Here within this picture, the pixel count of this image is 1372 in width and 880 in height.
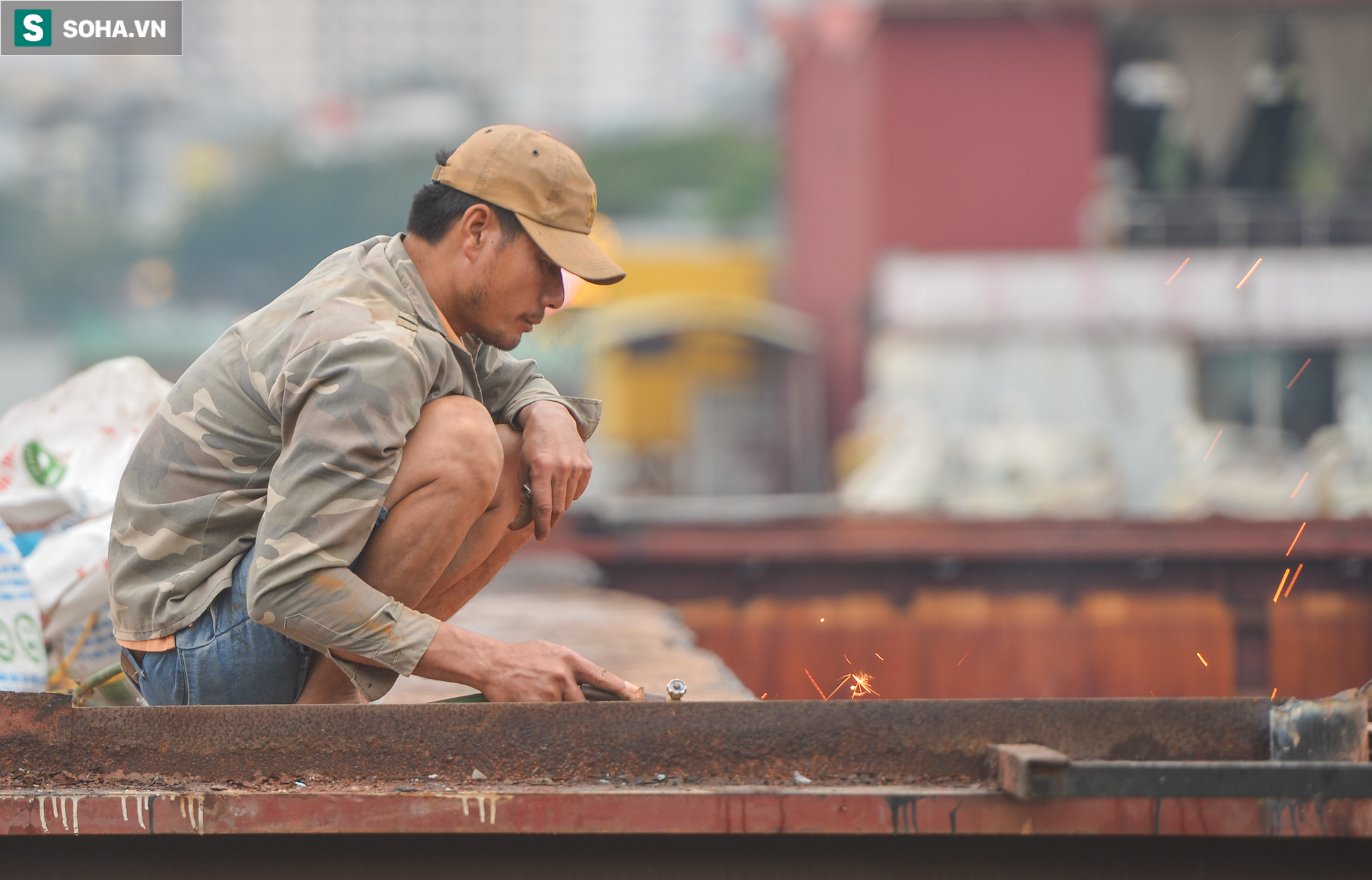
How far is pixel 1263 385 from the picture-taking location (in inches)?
597

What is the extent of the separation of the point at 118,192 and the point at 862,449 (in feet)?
156

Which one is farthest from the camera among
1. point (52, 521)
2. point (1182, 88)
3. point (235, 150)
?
point (235, 150)

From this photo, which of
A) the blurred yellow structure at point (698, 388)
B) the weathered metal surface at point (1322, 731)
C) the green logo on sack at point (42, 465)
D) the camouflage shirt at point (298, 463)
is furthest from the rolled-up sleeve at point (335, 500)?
the blurred yellow structure at point (698, 388)

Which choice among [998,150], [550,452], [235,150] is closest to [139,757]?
[550,452]

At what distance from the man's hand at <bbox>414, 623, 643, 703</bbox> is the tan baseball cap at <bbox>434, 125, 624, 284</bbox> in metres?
0.56

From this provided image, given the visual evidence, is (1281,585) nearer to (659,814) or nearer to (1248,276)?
(659,814)

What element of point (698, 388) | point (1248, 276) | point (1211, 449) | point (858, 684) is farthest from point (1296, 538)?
point (698, 388)

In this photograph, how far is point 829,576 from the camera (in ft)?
17.2

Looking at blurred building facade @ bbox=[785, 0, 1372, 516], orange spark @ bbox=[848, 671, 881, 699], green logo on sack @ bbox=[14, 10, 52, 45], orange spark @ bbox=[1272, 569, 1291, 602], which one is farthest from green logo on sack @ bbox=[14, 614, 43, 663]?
blurred building facade @ bbox=[785, 0, 1372, 516]

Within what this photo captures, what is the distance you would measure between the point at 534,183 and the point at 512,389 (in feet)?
1.97

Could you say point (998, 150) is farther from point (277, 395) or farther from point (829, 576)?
point (277, 395)

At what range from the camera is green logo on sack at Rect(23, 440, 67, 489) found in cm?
280

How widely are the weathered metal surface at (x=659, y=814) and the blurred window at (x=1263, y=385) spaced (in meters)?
14.6

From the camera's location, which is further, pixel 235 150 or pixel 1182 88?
pixel 235 150
